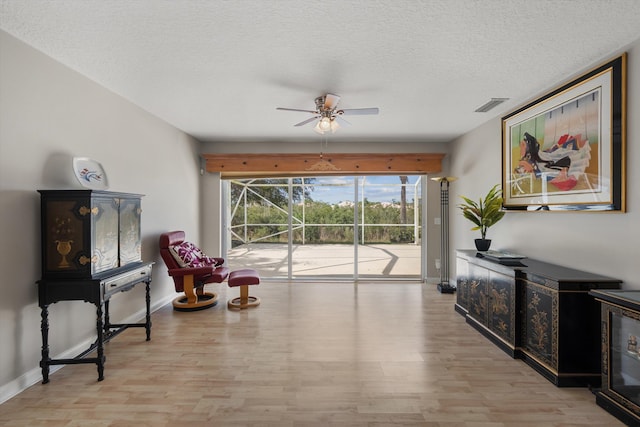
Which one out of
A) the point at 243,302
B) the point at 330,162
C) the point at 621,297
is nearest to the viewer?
the point at 621,297

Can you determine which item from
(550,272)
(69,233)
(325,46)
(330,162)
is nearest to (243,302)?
(69,233)

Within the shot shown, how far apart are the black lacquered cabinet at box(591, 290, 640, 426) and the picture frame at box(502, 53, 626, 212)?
767mm

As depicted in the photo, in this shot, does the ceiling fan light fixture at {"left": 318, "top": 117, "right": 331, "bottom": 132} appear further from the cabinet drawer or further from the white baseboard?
the white baseboard

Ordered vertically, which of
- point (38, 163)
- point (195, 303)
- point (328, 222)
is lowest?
point (195, 303)

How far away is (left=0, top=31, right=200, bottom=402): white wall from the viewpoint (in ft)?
6.63

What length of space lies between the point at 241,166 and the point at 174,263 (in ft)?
6.77

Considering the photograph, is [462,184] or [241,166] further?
[241,166]

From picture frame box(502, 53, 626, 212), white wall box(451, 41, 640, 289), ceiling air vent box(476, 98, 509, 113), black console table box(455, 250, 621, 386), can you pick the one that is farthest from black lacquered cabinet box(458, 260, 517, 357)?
ceiling air vent box(476, 98, 509, 113)

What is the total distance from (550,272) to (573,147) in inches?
44.5

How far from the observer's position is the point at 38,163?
2246 millimetres

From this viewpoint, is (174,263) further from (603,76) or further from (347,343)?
(603,76)

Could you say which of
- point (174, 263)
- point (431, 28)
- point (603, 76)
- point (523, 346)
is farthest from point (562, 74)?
point (174, 263)

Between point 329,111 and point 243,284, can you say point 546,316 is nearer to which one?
point 329,111

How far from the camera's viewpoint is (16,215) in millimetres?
2082
